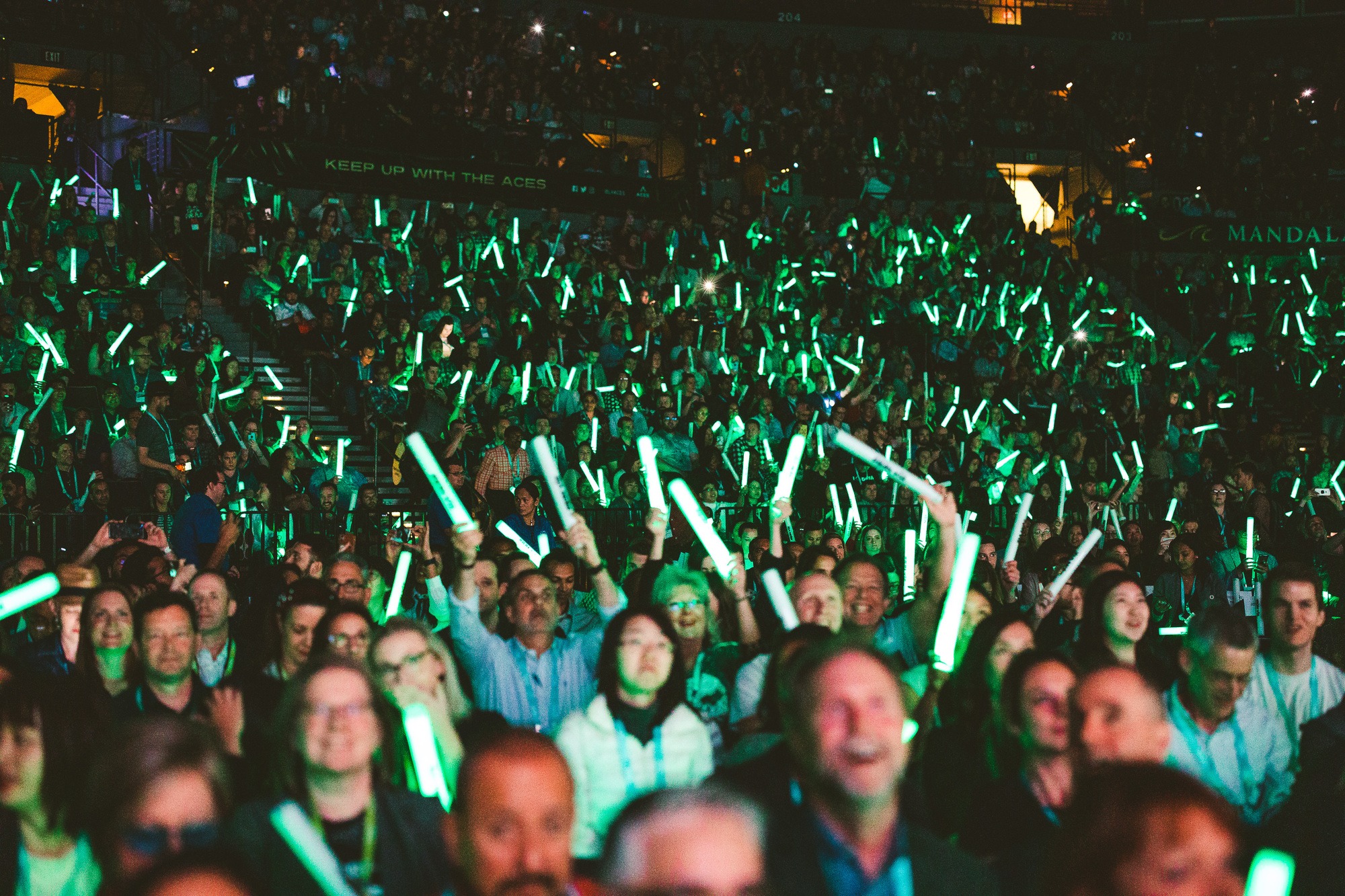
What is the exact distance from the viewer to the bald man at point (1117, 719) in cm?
350

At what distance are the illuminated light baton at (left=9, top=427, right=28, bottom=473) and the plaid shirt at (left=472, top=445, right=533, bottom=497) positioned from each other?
3.77 m

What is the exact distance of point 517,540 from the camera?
333 inches

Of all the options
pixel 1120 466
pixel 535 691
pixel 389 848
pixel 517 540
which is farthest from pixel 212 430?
pixel 1120 466

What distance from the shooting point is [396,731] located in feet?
12.8

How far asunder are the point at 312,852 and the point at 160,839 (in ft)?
1.10

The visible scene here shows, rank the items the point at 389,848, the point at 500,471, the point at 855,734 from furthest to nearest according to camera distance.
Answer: the point at 500,471 < the point at 389,848 < the point at 855,734

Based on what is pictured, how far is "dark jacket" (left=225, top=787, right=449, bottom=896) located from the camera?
10.2ft

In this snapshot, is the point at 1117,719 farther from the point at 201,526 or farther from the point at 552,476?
the point at 201,526

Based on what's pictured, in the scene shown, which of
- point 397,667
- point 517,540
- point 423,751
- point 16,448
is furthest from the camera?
point 16,448

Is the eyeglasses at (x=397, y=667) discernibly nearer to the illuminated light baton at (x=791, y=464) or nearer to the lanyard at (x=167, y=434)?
the illuminated light baton at (x=791, y=464)

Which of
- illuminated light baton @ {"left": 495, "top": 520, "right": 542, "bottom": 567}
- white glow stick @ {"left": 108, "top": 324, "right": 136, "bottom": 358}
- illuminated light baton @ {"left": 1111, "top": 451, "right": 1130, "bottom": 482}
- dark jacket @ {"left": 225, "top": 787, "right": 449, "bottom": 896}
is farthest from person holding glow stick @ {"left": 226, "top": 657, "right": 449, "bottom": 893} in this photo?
illuminated light baton @ {"left": 1111, "top": 451, "right": 1130, "bottom": 482}

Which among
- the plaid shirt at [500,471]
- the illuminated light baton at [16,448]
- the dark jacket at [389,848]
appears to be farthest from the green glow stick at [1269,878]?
the illuminated light baton at [16,448]

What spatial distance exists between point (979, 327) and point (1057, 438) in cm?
356

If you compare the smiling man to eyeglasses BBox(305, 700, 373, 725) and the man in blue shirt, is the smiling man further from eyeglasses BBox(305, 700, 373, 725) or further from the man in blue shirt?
the man in blue shirt
